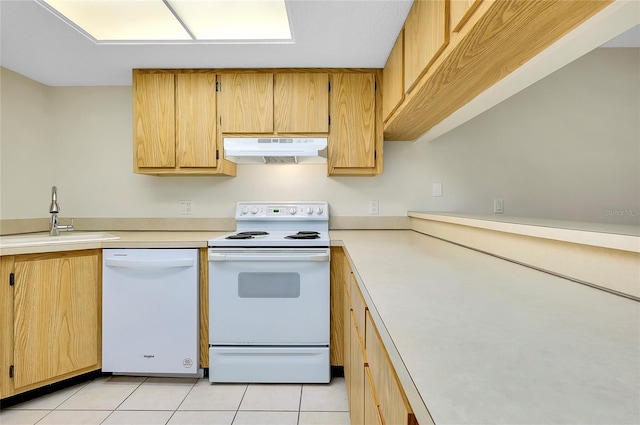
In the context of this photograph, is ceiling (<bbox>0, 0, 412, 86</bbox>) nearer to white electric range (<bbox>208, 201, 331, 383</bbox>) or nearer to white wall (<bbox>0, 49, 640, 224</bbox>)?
white wall (<bbox>0, 49, 640, 224</bbox>)

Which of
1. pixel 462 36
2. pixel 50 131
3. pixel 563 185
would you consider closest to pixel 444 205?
pixel 563 185

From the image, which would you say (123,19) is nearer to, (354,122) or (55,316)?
(354,122)

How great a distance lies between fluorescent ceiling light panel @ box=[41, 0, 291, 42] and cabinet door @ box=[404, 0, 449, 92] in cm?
72

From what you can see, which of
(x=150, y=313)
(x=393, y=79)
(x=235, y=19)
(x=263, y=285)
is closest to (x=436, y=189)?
(x=393, y=79)

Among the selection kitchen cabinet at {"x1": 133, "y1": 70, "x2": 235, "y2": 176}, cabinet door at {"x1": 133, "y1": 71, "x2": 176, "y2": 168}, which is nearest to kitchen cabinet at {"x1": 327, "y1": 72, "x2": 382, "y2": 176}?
kitchen cabinet at {"x1": 133, "y1": 70, "x2": 235, "y2": 176}

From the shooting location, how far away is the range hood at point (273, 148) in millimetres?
2180

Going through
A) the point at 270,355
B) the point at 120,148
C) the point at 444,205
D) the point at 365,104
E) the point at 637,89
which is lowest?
the point at 270,355

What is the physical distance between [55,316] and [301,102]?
2002mm

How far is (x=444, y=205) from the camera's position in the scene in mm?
2619

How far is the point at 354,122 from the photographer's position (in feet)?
7.55

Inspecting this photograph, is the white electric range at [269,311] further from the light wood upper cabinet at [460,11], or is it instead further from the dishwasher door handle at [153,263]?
the light wood upper cabinet at [460,11]

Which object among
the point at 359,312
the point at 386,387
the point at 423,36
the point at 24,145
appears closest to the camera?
the point at 386,387

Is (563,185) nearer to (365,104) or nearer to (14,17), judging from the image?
(365,104)

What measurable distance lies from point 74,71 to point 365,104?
83.2 inches
